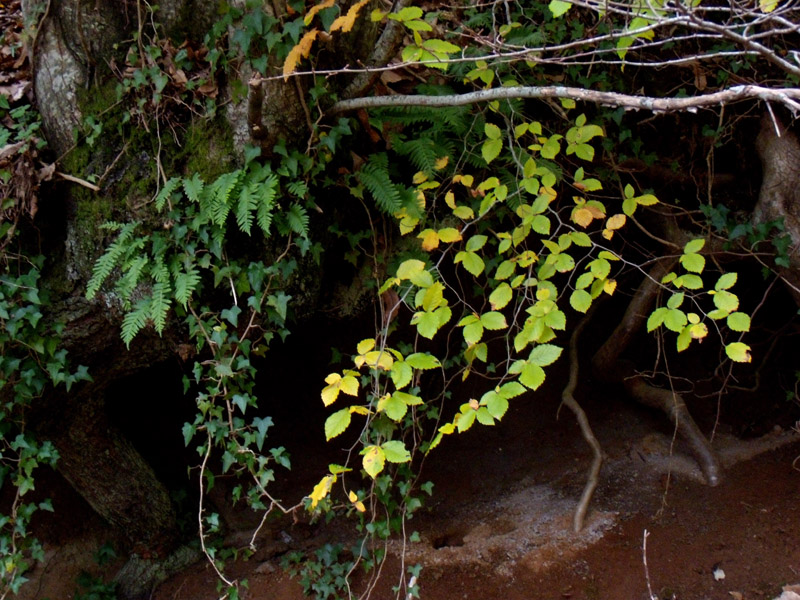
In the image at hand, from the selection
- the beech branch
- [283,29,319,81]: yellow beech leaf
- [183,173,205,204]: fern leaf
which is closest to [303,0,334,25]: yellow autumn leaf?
[283,29,319,81]: yellow beech leaf

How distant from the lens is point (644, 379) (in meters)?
4.81

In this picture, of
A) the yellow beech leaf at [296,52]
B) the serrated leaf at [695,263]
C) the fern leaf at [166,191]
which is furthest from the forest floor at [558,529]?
the yellow beech leaf at [296,52]

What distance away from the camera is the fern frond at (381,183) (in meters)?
3.06

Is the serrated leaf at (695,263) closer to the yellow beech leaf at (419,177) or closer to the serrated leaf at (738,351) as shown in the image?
the serrated leaf at (738,351)

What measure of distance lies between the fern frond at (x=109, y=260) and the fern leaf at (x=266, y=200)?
64cm

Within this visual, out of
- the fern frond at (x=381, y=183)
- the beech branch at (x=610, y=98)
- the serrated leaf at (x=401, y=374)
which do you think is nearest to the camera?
the beech branch at (x=610, y=98)

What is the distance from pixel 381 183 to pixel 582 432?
2.51 m

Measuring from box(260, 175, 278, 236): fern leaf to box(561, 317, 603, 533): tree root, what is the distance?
2690 millimetres

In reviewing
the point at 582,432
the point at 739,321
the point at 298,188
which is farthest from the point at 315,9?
the point at 582,432

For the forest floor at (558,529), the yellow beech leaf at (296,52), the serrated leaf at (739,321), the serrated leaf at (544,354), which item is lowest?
the forest floor at (558,529)

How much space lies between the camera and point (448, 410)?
5.20 metres

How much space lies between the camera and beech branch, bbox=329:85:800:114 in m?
1.69

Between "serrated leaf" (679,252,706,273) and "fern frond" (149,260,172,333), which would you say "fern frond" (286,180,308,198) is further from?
"serrated leaf" (679,252,706,273)

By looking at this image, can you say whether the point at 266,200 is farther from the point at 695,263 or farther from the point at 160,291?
the point at 695,263
